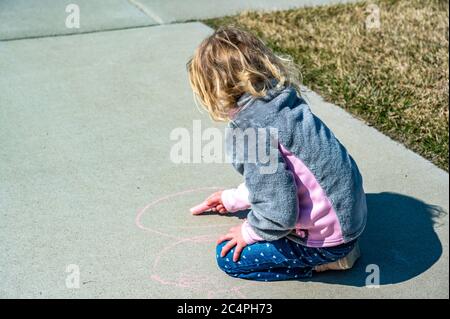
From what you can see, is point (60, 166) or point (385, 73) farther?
point (385, 73)

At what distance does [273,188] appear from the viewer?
251 cm

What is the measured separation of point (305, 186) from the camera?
2.58m

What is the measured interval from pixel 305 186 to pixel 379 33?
3.24 metres

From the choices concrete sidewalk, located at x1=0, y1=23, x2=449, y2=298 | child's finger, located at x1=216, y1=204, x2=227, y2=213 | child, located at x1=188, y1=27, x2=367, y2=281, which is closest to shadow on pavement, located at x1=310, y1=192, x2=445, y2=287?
concrete sidewalk, located at x1=0, y1=23, x2=449, y2=298

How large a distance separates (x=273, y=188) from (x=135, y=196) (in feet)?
3.35

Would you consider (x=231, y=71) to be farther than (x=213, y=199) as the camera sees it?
No

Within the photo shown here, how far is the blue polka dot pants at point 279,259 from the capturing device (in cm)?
271

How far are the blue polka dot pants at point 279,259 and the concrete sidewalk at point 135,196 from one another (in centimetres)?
5

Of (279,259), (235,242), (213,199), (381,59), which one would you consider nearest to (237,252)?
(235,242)

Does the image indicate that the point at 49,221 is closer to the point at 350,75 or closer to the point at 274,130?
the point at 274,130

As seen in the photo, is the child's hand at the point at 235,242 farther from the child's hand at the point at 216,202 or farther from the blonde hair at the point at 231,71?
the blonde hair at the point at 231,71

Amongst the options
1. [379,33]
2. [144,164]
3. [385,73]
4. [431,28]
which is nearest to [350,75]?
[385,73]

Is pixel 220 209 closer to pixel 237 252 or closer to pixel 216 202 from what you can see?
pixel 216 202

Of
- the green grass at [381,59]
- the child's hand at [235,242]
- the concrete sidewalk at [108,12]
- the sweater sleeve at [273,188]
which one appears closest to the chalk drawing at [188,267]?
the child's hand at [235,242]
